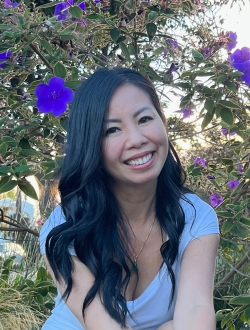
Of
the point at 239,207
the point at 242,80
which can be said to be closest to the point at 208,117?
the point at 242,80

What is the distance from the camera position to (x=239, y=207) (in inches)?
85.5

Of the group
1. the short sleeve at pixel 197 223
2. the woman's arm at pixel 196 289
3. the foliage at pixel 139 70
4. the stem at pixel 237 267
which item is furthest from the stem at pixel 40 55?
the stem at pixel 237 267

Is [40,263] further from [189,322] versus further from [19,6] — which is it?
[189,322]

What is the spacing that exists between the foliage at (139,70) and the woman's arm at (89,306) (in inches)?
15.4

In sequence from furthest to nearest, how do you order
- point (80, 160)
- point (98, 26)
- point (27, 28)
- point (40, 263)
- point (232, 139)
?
point (40, 263) < point (232, 139) < point (98, 26) < point (27, 28) < point (80, 160)

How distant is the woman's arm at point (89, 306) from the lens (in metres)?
1.79

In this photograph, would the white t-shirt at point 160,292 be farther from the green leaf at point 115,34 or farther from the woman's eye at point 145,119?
the green leaf at point 115,34

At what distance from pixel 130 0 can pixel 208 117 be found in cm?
53

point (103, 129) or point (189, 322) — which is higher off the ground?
point (103, 129)

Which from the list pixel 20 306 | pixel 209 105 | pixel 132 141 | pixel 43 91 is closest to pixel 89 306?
pixel 132 141

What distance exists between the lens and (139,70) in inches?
94.0

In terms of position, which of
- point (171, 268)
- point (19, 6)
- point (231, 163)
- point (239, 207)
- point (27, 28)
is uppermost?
point (19, 6)

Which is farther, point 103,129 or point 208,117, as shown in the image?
point 208,117

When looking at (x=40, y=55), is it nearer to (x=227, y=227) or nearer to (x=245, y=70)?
(x=245, y=70)
